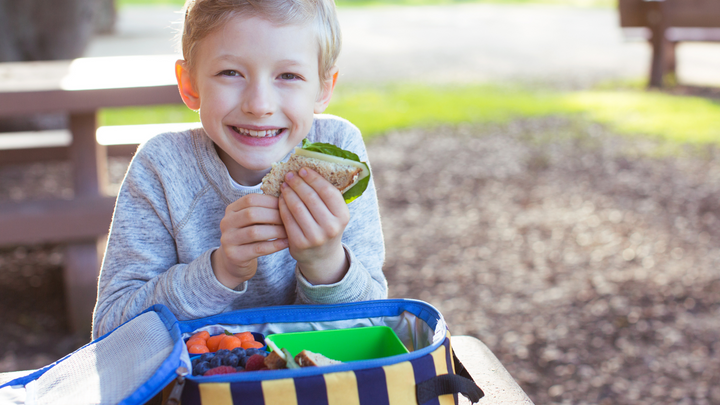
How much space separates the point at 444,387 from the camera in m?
1.09

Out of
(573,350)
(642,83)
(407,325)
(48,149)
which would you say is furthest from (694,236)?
(642,83)

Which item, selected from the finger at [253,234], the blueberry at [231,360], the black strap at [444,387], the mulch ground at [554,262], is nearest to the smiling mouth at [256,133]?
the finger at [253,234]

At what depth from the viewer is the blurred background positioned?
330 cm

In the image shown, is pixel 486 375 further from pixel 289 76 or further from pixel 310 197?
pixel 289 76

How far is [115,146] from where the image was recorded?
4.55 meters

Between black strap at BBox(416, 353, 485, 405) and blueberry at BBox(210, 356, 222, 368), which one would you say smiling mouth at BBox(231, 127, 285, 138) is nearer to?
blueberry at BBox(210, 356, 222, 368)

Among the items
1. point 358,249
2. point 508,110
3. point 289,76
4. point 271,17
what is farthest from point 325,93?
point 508,110

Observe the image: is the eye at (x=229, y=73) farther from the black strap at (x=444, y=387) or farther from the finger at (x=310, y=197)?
the black strap at (x=444, y=387)

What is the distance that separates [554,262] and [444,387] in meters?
3.37

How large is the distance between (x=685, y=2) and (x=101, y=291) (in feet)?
30.9

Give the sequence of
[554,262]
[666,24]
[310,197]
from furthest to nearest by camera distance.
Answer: [666,24] → [554,262] → [310,197]

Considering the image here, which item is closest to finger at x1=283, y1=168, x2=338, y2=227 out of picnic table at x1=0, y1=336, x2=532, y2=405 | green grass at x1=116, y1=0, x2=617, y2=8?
picnic table at x1=0, y1=336, x2=532, y2=405

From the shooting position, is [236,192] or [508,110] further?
[508,110]

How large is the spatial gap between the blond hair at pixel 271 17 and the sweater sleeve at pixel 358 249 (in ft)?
0.75
